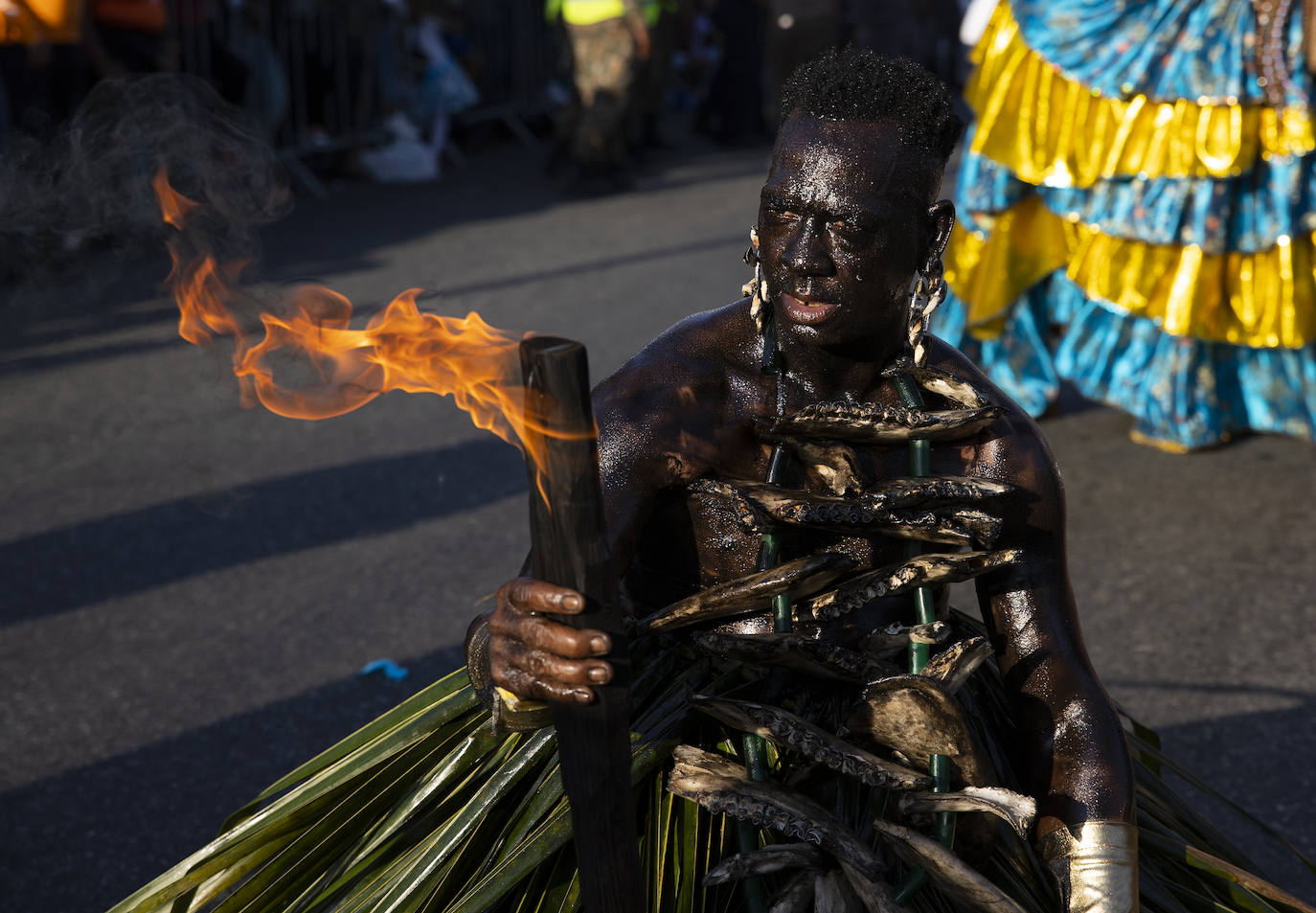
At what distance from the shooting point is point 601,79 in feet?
33.5

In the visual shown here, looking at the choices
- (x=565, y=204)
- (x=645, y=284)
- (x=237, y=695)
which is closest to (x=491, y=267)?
(x=645, y=284)

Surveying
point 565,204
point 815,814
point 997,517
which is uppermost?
point 997,517

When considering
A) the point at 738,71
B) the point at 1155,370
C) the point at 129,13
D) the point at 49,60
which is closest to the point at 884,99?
the point at 1155,370

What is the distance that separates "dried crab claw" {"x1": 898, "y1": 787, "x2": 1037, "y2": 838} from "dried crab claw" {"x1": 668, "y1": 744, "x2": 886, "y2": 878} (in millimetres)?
82

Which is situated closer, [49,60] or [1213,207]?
[1213,207]

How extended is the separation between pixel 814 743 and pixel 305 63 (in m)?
9.37

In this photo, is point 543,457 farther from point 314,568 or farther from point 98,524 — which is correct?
point 98,524

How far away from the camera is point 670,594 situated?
2094mm

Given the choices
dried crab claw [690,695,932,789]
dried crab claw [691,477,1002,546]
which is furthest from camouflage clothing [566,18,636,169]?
dried crab claw [690,695,932,789]

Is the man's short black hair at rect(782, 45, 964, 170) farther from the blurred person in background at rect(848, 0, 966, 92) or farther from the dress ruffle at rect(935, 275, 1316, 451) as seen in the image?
the blurred person in background at rect(848, 0, 966, 92)

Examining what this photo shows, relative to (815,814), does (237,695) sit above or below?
below

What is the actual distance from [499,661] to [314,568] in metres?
2.98

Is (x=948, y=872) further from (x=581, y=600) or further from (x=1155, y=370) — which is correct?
(x=1155, y=370)

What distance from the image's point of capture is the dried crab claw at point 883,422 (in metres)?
1.91
